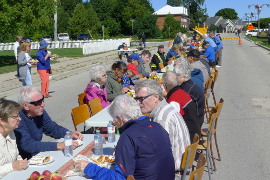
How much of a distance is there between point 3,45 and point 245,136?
37800 mm

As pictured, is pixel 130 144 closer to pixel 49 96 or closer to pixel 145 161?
pixel 145 161

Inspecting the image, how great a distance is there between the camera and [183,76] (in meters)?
6.66

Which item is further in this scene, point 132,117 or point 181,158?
point 181,158

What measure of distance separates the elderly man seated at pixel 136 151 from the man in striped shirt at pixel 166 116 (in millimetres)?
712

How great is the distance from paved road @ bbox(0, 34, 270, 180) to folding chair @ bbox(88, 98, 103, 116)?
7.03 feet

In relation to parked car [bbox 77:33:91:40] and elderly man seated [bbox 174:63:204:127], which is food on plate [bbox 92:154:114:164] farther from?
parked car [bbox 77:33:91:40]

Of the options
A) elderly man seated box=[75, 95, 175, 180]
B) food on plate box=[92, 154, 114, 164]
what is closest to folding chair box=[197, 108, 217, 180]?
food on plate box=[92, 154, 114, 164]

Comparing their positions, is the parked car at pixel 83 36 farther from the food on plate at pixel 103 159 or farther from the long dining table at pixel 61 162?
the food on plate at pixel 103 159

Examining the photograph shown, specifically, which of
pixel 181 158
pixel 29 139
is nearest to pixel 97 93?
pixel 29 139

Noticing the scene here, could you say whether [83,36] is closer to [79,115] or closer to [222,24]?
[79,115]

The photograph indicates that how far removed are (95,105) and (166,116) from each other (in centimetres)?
274

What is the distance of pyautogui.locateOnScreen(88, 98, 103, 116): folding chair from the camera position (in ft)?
22.0

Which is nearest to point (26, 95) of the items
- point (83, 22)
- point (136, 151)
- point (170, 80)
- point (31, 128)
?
point (31, 128)

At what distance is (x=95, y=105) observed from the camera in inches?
271
